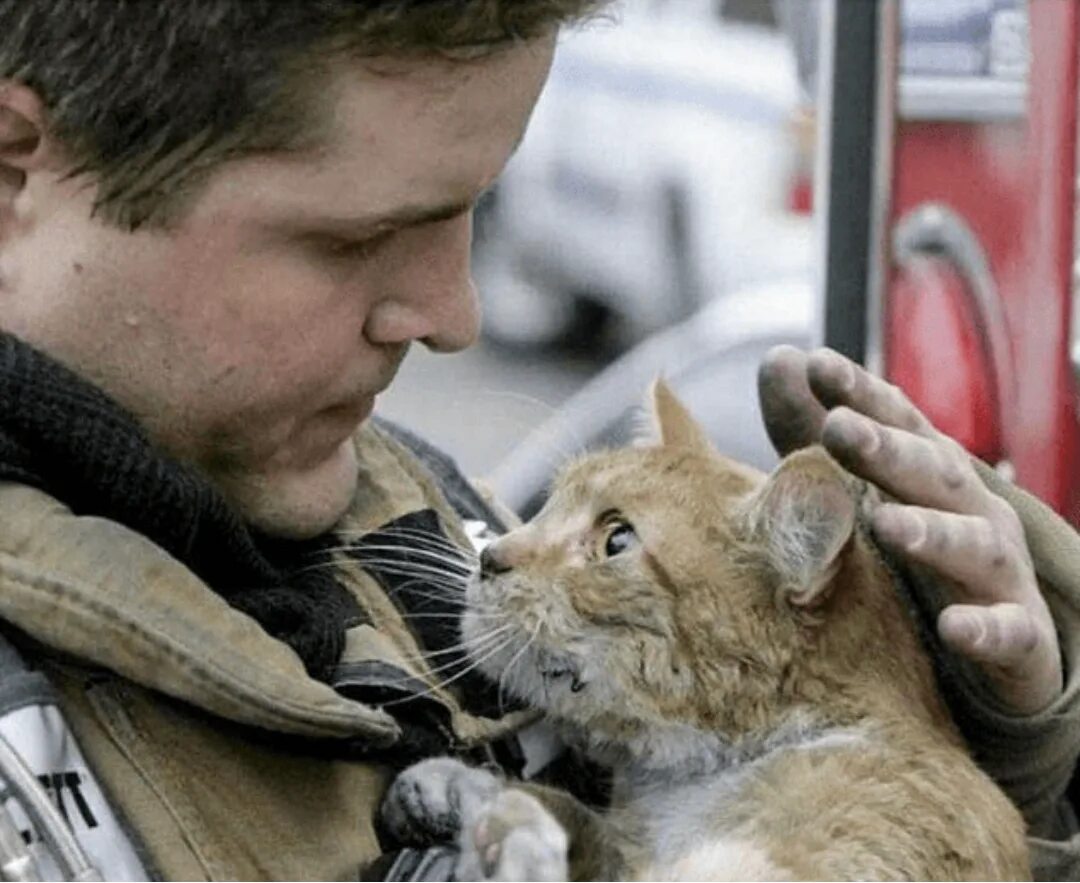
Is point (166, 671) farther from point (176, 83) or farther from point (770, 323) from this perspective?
point (770, 323)

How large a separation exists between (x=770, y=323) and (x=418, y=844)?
3.46 meters

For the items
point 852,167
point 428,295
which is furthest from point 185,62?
point 852,167

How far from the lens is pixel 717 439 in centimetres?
469

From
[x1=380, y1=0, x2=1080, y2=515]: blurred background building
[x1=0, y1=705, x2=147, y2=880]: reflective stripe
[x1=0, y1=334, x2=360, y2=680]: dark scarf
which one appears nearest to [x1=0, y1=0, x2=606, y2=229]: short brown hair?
[x1=0, y1=334, x2=360, y2=680]: dark scarf

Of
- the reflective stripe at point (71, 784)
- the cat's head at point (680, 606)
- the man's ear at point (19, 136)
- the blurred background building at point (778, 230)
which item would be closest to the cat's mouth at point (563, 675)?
the cat's head at point (680, 606)

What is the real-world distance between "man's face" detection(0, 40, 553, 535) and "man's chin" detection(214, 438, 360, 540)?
0.12 feet

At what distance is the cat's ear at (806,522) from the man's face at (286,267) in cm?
28

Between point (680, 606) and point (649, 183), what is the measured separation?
3.71m

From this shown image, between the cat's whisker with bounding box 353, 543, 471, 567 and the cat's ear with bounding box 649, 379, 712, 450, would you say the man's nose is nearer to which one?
the cat's whisker with bounding box 353, 543, 471, 567

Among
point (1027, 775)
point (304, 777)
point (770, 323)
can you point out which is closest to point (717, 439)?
point (770, 323)

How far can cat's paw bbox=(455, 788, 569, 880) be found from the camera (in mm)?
1661

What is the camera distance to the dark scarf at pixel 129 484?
1.65 m

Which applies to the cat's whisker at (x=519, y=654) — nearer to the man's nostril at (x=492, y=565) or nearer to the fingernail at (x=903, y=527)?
the man's nostril at (x=492, y=565)

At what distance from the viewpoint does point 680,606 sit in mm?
1916
